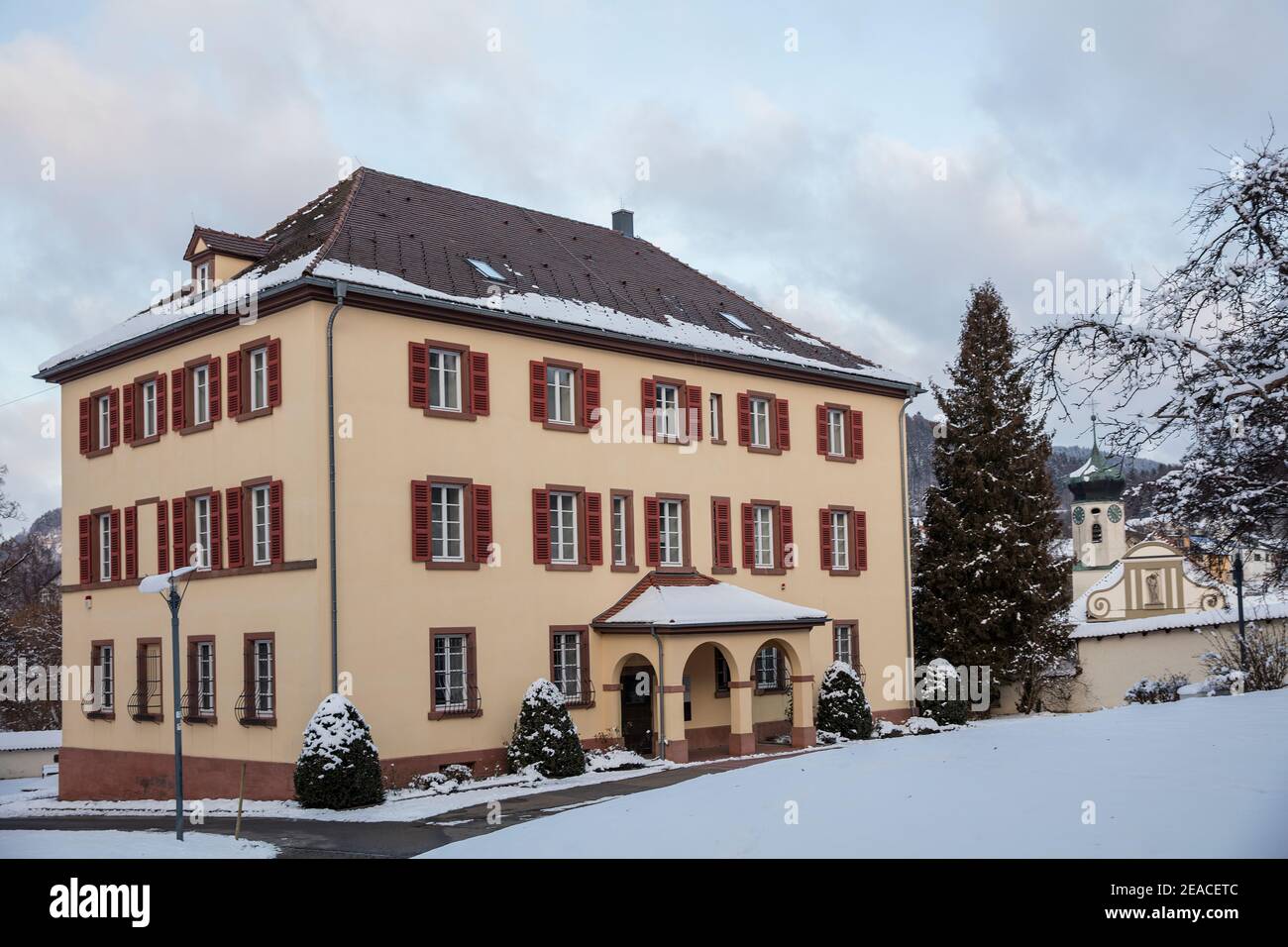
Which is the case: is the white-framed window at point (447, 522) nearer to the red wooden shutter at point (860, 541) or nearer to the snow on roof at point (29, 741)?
the red wooden shutter at point (860, 541)

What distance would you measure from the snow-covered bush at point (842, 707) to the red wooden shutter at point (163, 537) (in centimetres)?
1454

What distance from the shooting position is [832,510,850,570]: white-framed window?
34469mm

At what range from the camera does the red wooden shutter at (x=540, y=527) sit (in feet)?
89.9

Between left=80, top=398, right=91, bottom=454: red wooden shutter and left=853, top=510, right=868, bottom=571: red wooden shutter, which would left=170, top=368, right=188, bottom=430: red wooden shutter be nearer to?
left=80, top=398, right=91, bottom=454: red wooden shutter

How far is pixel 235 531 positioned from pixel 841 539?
15.4 m

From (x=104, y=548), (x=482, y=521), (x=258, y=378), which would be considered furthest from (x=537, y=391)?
(x=104, y=548)

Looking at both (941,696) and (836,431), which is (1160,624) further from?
(836,431)

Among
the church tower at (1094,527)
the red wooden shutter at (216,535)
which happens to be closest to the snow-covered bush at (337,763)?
the red wooden shutter at (216,535)

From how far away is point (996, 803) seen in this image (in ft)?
37.8

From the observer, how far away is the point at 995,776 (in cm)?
1283

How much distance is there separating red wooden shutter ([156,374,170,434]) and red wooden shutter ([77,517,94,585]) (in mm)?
3640

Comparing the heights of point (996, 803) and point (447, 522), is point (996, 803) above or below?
below
